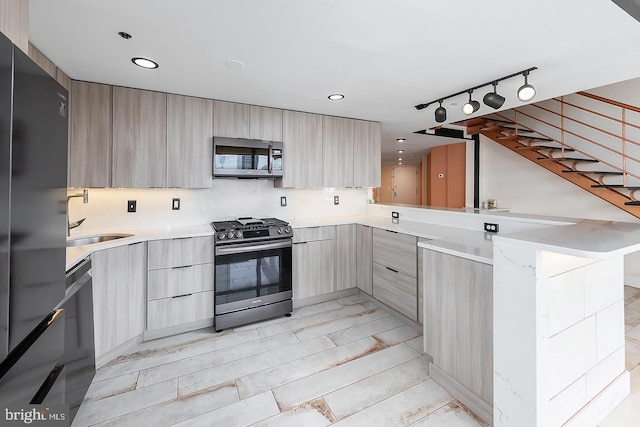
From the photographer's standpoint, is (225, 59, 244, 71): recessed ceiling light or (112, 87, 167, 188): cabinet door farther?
(112, 87, 167, 188): cabinet door

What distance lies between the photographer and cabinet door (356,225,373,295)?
3227mm

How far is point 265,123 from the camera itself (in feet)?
10.3

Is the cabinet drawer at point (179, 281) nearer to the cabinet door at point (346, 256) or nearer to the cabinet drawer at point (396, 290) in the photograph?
the cabinet door at point (346, 256)

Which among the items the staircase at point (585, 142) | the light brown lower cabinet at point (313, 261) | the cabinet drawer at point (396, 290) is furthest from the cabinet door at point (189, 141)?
the staircase at point (585, 142)

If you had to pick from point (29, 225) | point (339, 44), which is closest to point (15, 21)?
point (29, 225)

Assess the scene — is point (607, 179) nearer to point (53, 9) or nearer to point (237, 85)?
point (237, 85)

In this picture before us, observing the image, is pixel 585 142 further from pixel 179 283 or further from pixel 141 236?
pixel 141 236

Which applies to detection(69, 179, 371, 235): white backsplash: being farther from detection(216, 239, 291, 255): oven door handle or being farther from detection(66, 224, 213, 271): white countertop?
detection(216, 239, 291, 255): oven door handle

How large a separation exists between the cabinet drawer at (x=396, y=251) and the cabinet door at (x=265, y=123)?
1.59 meters

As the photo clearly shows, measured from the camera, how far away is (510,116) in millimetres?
5062

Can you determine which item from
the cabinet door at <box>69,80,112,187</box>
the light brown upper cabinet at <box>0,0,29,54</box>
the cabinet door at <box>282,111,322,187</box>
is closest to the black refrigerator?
the light brown upper cabinet at <box>0,0,29,54</box>

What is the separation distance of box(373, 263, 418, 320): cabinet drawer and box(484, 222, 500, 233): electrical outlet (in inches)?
30.9

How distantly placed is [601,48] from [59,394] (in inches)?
141

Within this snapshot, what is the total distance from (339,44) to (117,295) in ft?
8.11
